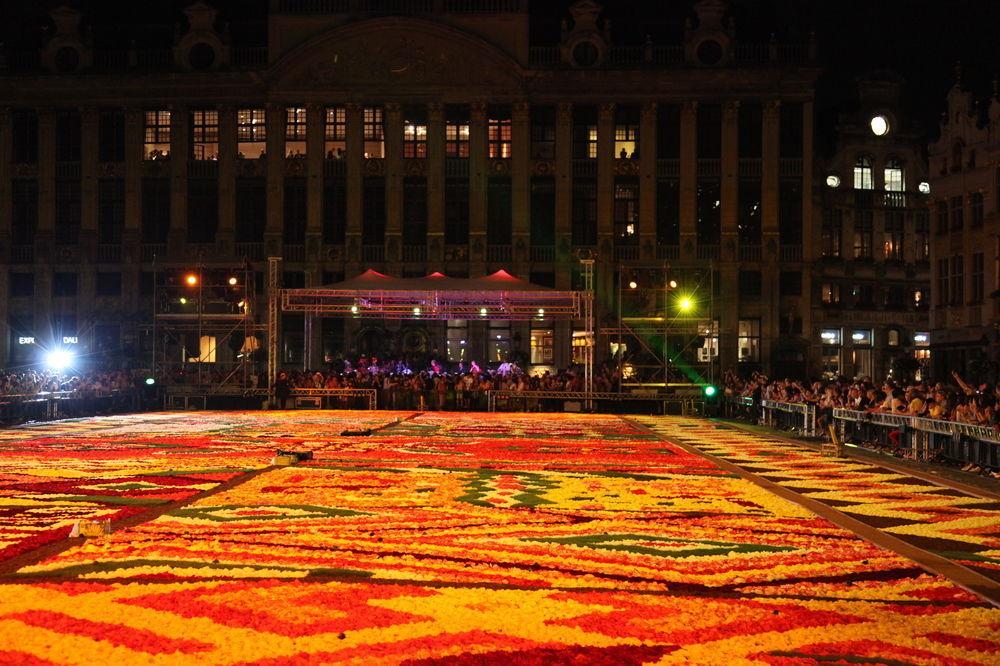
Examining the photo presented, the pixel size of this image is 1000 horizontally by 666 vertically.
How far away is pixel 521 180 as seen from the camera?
54.9m

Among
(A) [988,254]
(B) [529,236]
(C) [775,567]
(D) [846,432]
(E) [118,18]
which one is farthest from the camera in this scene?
(E) [118,18]

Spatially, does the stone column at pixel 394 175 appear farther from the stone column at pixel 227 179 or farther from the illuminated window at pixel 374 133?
the stone column at pixel 227 179

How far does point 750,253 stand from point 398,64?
1955cm

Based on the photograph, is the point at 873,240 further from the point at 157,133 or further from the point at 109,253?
the point at 109,253

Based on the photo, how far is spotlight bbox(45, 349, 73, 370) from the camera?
2066 inches

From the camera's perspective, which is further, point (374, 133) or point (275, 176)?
point (374, 133)

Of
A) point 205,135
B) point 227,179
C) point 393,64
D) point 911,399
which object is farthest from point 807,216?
point 911,399

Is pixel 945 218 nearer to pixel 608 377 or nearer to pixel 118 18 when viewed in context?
pixel 608 377

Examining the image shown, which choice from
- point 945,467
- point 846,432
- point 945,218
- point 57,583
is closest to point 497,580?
point 57,583

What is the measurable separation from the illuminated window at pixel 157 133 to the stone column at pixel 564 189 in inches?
776

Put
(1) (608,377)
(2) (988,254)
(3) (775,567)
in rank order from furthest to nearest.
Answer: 1. (1) (608,377)
2. (2) (988,254)
3. (3) (775,567)

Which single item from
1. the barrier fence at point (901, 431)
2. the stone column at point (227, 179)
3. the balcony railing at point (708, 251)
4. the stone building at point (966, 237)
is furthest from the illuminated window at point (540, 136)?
the barrier fence at point (901, 431)

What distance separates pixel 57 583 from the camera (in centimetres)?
811

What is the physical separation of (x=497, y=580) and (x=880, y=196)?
177ft
